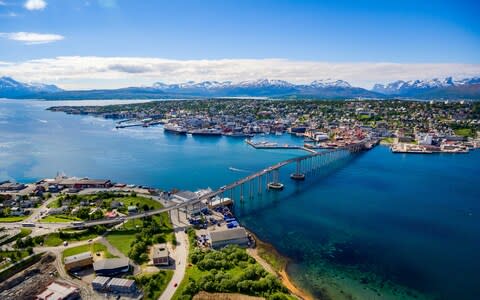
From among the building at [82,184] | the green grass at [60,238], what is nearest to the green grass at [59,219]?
the green grass at [60,238]

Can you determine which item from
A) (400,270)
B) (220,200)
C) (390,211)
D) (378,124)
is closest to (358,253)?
(400,270)

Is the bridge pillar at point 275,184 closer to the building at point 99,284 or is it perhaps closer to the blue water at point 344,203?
the blue water at point 344,203

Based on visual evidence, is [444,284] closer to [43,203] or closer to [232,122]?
[43,203]

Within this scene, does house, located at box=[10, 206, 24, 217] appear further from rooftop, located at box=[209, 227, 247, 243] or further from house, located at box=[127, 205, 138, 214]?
rooftop, located at box=[209, 227, 247, 243]

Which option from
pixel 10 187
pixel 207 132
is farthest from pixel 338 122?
pixel 10 187

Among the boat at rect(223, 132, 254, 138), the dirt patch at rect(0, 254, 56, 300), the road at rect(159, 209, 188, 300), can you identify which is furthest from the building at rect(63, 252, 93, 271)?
the boat at rect(223, 132, 254, 138)
